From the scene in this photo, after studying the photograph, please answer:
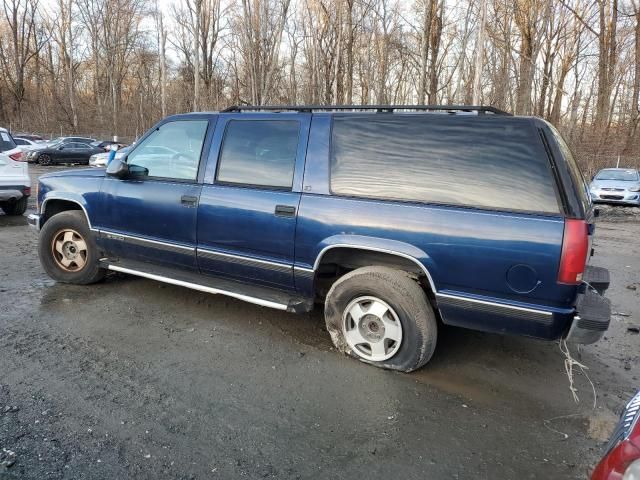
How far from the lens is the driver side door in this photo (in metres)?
4.14

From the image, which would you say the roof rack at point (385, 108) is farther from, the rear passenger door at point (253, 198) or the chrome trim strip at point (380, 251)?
the chrome trim strip at point (380, 251)

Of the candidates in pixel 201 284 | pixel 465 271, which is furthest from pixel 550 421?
pixel 201 284

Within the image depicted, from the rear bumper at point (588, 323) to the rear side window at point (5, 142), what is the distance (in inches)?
379

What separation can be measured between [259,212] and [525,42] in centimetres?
3020

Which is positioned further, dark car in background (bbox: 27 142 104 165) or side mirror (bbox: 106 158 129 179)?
dark car in background (bbox: 27 142 104 165)

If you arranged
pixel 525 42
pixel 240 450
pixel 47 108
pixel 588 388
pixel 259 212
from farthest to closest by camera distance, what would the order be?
pixel 47 108 → pixel 525 42 → pixel 259 212 → pixel 588 388 → pixel 240 450

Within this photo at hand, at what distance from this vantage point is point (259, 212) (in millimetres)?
3734

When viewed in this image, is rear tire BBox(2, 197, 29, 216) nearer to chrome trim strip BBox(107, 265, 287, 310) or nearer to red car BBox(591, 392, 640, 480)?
chrome trim strip BBox(107, 265, 287, 310)

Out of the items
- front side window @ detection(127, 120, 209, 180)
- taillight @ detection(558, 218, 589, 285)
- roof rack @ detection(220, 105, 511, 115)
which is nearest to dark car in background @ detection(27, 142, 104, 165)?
front side window @ detection(127, 120, 209, 180)

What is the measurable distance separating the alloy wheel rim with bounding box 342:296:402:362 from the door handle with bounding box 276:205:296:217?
841 mm

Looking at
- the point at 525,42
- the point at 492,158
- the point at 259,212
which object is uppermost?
the point at 525,42

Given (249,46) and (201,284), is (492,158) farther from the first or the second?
(249,46)

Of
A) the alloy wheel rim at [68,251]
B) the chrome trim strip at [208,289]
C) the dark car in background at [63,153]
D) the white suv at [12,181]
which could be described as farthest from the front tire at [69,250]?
the dark car in background at [63,153]

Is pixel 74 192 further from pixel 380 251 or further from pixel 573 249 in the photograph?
pixel 573 249
